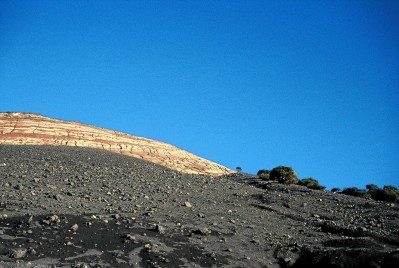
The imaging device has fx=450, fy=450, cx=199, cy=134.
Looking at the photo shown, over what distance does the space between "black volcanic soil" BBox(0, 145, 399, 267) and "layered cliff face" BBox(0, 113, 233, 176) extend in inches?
370

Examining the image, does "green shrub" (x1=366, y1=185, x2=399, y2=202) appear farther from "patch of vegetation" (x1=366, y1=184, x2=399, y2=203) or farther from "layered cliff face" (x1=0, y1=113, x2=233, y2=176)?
"layered cliff face" (x1=0, y1=113, x2=233, y2=176)

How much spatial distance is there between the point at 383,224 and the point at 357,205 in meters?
3.31

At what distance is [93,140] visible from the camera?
3425 centimetres

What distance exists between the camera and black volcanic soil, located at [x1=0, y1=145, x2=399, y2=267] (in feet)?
38.9

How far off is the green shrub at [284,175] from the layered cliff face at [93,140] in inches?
196

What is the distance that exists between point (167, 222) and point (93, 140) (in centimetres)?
2097

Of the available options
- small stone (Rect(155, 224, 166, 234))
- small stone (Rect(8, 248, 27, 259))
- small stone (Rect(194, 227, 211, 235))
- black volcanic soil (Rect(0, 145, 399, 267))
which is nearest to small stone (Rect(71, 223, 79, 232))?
black volcanic soil (Rect(0, 145, 399, 267))

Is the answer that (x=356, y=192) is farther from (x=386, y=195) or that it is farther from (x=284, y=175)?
(x=284, y=175)

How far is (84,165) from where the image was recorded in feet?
71.9

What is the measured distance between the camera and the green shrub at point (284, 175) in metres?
32.1

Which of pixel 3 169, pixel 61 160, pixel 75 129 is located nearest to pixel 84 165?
pixel 61 160

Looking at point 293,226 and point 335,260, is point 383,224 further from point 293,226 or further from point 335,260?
point 335,260

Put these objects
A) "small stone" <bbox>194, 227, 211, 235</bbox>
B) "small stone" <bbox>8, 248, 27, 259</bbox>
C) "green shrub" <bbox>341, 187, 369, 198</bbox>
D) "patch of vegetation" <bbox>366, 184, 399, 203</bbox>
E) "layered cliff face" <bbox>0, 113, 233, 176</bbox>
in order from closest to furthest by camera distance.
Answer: "small stone" <bbox>8, 248, 27, 259</bbox>, "small stone" <bbox>194, 227, 211, 235</bbox>, "patch of vegetation" <bbox>366, 184, 399, 203</bbox>, "green shrub" <bbox>341, 187, 369, 198</bbox>, "layered cliff face" <bbox>0, 113, 233, 176</bbox>

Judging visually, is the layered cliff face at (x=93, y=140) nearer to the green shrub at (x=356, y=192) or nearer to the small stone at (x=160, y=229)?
the green shrub at (x=356, y=192)
